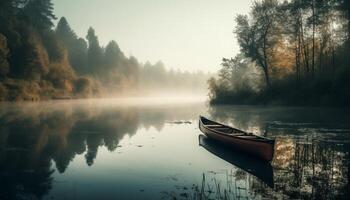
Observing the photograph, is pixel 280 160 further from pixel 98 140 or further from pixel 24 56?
pixel 24 56

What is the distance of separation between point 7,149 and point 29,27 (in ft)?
248

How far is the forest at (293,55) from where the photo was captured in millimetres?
51344

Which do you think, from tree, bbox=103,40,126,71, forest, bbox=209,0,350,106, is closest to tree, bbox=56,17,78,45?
tree, bbox=103,40,126,71

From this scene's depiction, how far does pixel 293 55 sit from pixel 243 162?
53.0 metres

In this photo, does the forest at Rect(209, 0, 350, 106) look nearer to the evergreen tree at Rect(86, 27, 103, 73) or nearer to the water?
the water

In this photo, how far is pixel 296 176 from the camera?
14242 mm

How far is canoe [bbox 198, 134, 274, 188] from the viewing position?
48.6ft

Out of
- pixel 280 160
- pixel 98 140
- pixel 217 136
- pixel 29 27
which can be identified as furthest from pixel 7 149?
pixel 29 27

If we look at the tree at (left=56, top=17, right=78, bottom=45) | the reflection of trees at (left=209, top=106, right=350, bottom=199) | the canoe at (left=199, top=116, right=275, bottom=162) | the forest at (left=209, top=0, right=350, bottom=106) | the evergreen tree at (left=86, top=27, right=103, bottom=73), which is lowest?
the reflection of trees at (left=209, top=106, right=350, bottom=199)

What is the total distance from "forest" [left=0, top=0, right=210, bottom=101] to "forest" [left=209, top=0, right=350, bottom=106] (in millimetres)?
46240

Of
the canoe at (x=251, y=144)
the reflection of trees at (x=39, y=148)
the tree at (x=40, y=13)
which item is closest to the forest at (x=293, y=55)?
the reflection of trees at (x=39, y=148)

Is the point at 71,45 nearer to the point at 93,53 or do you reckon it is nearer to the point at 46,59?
the point at 93,53

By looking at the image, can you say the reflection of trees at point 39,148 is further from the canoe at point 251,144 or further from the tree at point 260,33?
the tree at point 260,33

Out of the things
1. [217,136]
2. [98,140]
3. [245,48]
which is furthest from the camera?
[245,48]
